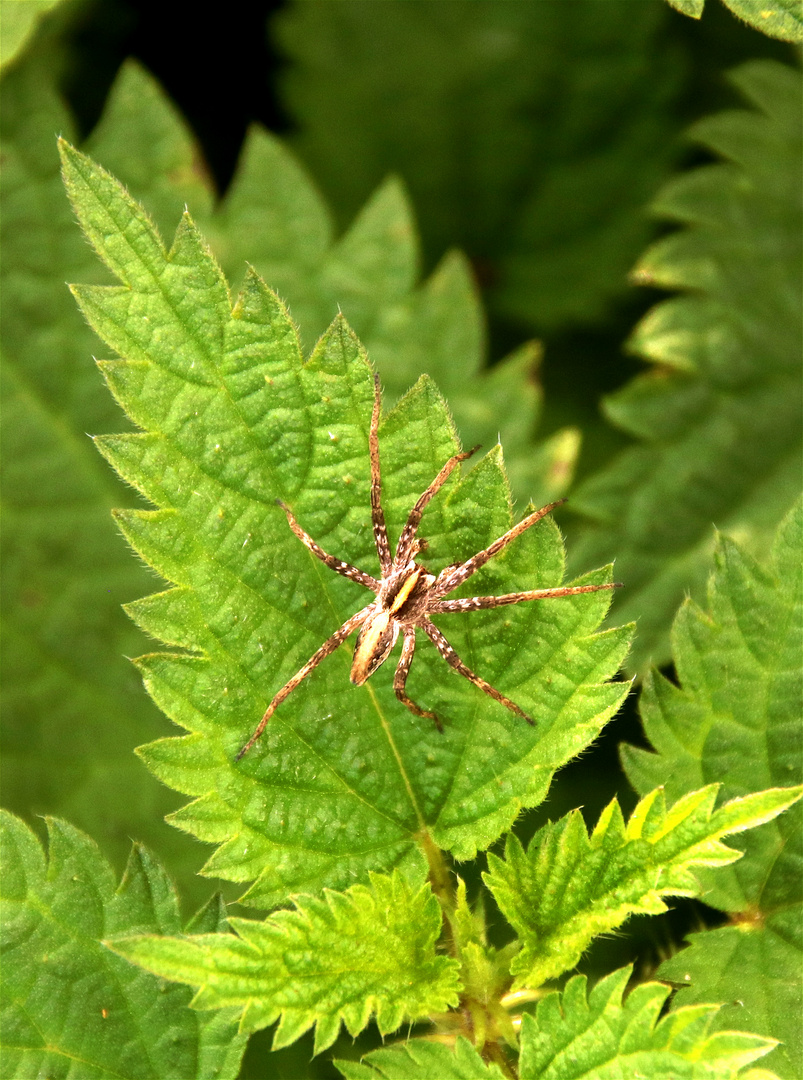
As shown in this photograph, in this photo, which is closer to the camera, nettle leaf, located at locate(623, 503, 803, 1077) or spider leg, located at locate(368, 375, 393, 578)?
nettle leaf, located at locate(623, 503, 803, 1077)

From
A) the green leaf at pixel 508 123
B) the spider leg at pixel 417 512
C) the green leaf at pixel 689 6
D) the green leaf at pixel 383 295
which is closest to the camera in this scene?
the spider leg at pixel 417 512

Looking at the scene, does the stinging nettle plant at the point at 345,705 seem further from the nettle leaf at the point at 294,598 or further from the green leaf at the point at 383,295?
the green leaf at the point at 383,295

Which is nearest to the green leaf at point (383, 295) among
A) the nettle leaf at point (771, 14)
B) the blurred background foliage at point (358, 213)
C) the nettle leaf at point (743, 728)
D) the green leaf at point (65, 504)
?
the blurred background foliage at point (358, 213)

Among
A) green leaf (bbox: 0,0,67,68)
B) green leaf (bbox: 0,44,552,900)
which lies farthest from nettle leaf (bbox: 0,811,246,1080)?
green leaf (bbox: 0,0,67,68)

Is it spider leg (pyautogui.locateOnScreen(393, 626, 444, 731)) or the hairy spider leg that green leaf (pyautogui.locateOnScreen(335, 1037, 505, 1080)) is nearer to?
spider leg (pyautogui.locateOnScreen(393, 626, 444, 731))

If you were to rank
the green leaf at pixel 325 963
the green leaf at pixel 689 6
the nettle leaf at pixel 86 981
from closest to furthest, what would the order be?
the green leaf at pixel 325 963
the nettle leaf at pixel 86 981
the green leaf at pixel 689 6

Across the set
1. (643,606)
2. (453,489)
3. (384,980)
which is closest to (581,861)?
(384,980)

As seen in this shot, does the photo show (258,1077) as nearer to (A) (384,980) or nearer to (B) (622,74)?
(A) (384,980)

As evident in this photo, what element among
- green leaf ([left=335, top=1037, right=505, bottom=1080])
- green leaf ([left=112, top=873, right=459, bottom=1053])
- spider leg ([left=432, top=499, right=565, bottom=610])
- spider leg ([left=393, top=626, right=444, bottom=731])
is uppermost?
spider leg ([left=432, top=499, right=565, bottom=610])
